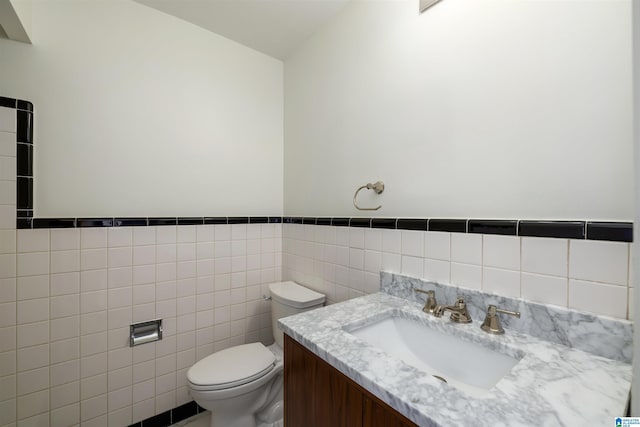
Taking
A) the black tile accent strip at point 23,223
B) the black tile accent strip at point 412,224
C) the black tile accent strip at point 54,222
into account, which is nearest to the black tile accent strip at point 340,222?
the black tile accent strip at point 412,224

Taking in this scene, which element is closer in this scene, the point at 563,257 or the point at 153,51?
the point at 563,257

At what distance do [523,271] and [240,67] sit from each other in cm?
203

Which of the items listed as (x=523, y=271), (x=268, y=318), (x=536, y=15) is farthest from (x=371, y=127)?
(x=268, y=318)

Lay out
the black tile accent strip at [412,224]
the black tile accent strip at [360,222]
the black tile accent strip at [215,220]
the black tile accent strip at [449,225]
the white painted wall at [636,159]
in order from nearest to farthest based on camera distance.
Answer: the white painted wall at [636,159] < the black tile accent strip at [449,225] < the black tile accent strip at [412,224] < the black tile accent strip at [360,222] < the black tile accent strip at [215,220]

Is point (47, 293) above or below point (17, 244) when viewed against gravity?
below

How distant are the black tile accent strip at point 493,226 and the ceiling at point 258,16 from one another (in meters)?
1.41

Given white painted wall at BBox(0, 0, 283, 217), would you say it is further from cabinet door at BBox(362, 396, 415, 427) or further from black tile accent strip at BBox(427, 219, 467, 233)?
cabinet door at BBox(362, 396, 415, 427)

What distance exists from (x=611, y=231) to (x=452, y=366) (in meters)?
0.59

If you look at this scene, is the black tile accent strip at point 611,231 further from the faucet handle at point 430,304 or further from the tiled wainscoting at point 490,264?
the faucet handle at point 430,304

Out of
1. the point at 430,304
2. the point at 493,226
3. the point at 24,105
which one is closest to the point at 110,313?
the point at 24,105

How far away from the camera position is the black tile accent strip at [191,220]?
1.61m

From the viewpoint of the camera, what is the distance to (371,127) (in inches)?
52.2

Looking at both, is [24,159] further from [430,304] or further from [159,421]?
[430,304]

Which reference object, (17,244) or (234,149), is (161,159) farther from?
(17,244)
